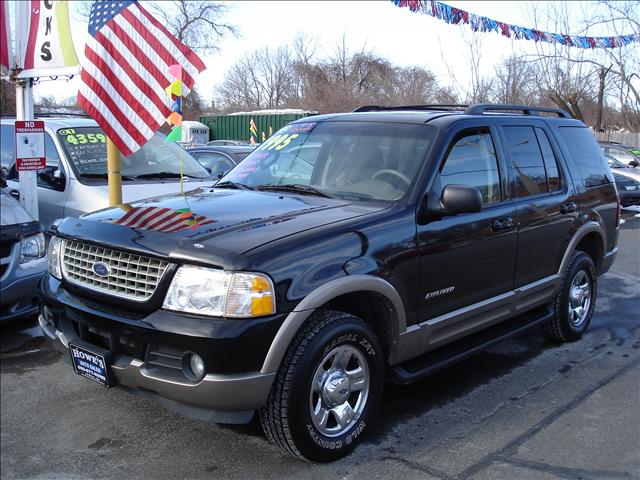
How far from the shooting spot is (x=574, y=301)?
5.65m

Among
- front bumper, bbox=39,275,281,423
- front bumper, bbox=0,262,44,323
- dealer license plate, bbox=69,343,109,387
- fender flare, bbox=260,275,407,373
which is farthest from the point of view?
front bumper, bbox=0,262,44,323

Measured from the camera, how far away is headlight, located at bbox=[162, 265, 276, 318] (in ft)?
9.73

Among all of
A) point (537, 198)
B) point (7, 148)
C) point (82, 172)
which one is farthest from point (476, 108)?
point (7, 148)

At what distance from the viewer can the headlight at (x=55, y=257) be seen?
3705 millimetres

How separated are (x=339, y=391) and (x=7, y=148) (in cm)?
623

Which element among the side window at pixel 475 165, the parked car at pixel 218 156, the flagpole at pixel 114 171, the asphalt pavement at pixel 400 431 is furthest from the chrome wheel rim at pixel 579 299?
the parked car at pixel 218 156

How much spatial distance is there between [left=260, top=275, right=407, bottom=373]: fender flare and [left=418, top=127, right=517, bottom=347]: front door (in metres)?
0.37

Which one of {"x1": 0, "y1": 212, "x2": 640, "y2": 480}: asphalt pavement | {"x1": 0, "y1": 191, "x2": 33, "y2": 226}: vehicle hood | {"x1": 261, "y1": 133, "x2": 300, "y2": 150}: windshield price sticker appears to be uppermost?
{"x1": 261, "y1": 133, "x2": 300, "y2": 150}: windshield price sticker

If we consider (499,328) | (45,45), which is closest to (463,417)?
(499,328)

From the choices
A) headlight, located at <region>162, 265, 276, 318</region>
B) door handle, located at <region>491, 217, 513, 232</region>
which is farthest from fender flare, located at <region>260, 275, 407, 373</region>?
door handle, located at <region>491, 217, 513, 232</region>

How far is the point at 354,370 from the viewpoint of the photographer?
11.6 ft

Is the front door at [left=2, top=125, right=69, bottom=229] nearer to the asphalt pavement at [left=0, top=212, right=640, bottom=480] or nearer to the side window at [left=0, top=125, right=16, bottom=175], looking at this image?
the side window at [left=0, top=125, right=16, bottom=175]

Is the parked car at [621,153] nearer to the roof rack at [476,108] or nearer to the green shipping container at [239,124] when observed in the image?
the roof rack at [476,108]

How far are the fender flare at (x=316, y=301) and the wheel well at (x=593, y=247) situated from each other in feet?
9.61
